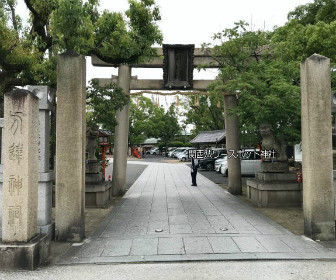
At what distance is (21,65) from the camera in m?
8.14

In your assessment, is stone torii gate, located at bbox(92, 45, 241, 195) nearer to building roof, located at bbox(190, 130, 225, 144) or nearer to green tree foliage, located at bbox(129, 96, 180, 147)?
building roof, located at bbox(190, 130, 225, 144)

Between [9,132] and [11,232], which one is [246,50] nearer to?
[9,132]

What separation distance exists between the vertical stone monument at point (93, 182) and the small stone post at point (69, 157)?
3.77 meters

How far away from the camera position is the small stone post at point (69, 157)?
6289mm

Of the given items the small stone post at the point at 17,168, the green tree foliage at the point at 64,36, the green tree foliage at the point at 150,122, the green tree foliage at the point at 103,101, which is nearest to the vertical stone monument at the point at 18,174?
the small stone post at the point at 17,168

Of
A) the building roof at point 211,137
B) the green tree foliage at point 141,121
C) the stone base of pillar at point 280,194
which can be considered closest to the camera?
the stone base of pillar at point 280,194

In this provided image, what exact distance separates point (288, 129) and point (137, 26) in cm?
563

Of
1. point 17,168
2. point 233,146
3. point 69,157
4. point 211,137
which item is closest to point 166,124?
point 211,137

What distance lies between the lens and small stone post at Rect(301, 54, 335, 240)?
20.4ft

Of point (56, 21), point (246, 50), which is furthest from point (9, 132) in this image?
point (246, 50)

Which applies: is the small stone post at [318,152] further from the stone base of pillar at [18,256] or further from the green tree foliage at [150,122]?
the green tree foliage at [150,122]

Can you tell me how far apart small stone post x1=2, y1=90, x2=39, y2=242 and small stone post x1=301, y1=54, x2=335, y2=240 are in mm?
5315

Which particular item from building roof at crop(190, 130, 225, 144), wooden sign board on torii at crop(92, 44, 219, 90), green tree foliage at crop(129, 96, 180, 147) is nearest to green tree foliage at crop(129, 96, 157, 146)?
green tree foliage at crop(129, 96, 180, 147)

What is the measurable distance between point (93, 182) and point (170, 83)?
495 cm
